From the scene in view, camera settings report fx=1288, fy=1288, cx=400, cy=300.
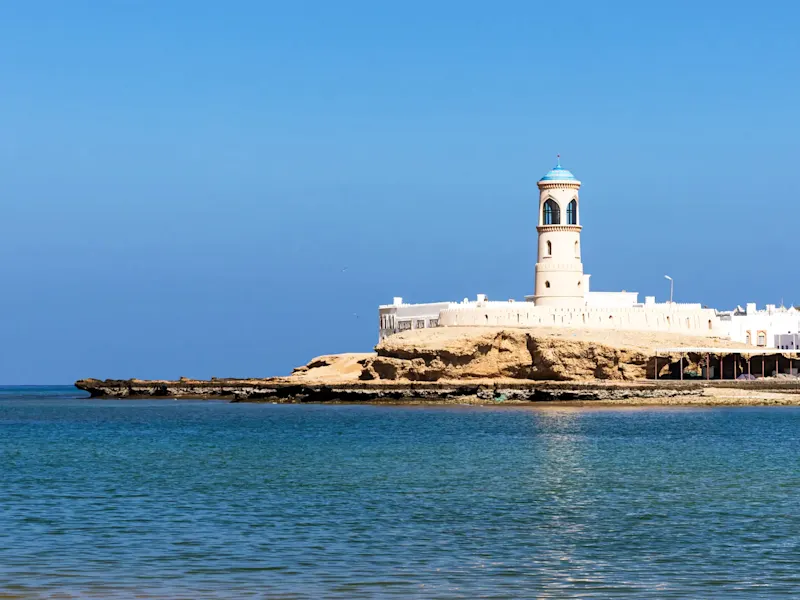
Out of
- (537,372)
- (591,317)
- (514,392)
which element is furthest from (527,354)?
(591,317)

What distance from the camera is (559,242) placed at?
→ 7881cm

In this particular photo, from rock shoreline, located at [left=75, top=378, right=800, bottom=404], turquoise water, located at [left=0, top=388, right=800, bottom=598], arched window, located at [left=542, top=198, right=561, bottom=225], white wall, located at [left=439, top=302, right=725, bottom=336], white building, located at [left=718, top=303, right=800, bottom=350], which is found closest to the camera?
turquoise water, located at [left=0, top=388, right=800, bottom=598]

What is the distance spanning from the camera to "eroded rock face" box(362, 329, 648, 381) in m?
70.5

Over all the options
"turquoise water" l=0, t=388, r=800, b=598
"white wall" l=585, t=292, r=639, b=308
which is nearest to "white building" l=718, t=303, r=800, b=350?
"white wall" l=585, t=292, r=639, b=308

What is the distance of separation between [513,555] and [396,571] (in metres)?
2.00

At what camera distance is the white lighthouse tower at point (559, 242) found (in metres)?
78.5

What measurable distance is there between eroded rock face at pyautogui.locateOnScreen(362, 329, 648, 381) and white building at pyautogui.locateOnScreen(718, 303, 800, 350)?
18512 mm

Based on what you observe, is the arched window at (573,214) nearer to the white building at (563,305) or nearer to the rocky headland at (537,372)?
the white building at (563,305)

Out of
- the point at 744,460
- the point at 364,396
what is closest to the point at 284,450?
the point at 744,460

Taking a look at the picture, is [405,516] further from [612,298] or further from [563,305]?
[612,298]

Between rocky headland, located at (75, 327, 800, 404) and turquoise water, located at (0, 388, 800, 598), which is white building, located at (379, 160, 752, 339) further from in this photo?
turquoise water, located at (0, 388, 800, 598)

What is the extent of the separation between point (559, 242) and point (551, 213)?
A: 189 centimetres

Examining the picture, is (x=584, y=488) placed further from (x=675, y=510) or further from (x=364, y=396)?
(x=364, y=396)

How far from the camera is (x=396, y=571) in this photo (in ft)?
51.3
